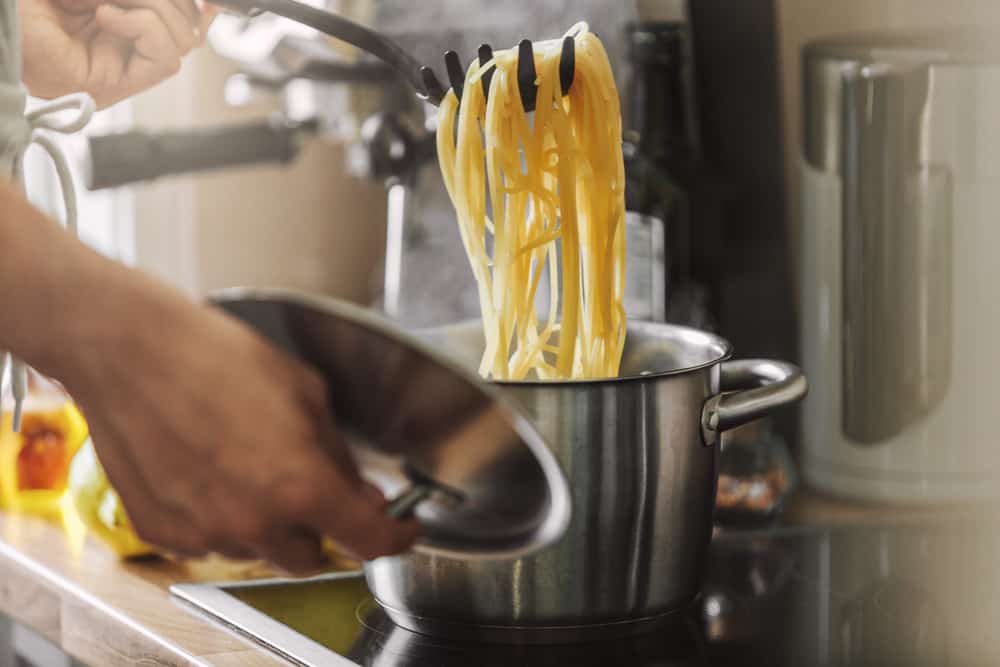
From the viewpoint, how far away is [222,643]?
0.73 meters

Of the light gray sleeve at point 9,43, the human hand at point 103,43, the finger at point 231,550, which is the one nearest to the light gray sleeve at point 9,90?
the light gray sleeve at point 9,43

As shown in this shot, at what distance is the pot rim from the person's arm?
104 mm

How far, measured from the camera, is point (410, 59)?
2.46 ft

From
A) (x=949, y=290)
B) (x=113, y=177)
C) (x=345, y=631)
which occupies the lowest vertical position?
(x=345, y=631)

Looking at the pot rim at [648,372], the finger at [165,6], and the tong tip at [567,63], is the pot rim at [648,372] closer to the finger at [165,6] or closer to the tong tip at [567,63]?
the tong tip at [567,63]

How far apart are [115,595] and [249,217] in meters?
0.77

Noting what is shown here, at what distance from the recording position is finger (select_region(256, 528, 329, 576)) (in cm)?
48

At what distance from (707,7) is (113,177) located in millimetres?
472

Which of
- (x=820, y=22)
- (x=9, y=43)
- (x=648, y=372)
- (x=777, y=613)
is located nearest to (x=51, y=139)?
(x=9, y=43)

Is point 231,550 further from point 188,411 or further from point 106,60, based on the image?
point 106,60

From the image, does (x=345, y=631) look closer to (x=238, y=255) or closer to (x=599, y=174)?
(x=599, y=174)

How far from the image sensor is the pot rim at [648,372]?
64cm

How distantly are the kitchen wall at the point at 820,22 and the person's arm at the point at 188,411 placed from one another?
2.08 ft

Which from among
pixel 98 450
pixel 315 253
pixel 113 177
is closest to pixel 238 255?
pixel 315 253
